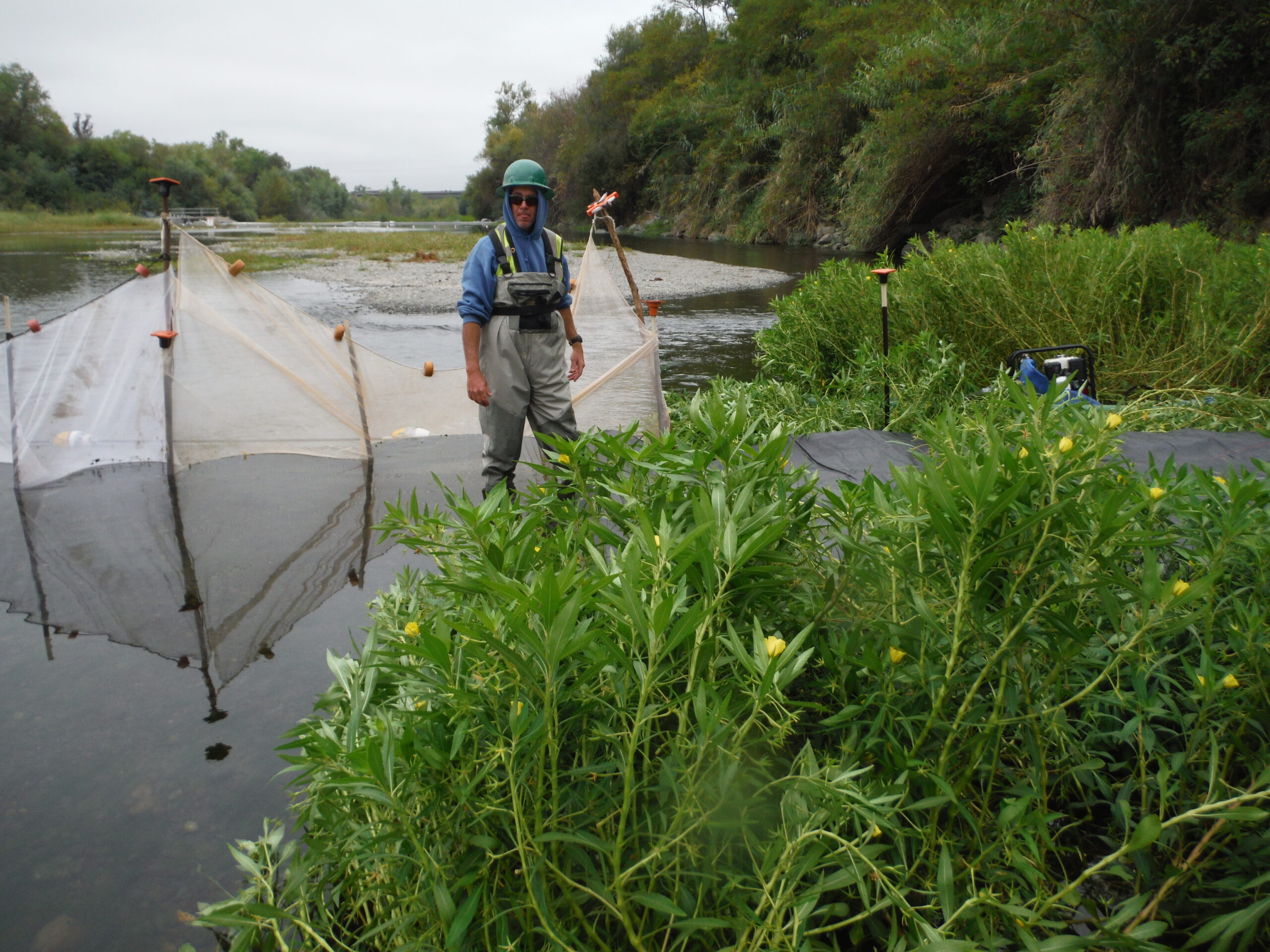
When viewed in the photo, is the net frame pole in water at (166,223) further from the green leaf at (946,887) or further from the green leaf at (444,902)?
the green leaf at (946,887)

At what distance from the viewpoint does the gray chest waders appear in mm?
4418

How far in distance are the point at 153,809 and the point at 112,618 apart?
1.70 meters

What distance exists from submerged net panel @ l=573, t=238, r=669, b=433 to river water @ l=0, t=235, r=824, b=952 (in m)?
1.14

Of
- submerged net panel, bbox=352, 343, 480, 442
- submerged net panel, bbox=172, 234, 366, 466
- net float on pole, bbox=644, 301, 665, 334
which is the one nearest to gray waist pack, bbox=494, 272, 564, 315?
net float on pole, bbox=644, 301, 665, 334

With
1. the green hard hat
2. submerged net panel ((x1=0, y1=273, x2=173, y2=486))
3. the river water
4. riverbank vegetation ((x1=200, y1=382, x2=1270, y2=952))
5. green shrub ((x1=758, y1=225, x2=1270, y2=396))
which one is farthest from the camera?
green shrub ((x1=758, y1=225, x2=1270, y2=396))

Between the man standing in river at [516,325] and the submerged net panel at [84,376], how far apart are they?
103 inches

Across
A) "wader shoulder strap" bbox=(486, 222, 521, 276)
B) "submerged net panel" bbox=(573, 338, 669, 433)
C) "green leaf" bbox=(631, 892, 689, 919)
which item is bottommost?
"green leaf" bbox=(631, 892, 689, 919)

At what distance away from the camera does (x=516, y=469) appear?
5.75 m

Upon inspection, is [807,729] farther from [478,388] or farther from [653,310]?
[653,310]

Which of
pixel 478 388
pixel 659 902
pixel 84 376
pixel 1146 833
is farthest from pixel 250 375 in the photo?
pixel 1146 833

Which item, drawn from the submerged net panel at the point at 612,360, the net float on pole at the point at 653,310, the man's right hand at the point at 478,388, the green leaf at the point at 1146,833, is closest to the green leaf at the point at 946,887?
the green leaf at the point at 1146,833

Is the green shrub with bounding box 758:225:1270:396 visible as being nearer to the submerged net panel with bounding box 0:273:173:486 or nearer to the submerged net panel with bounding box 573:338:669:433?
the submerged net panel with bounding box 573:338:669:433

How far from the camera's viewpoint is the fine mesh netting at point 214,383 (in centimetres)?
543

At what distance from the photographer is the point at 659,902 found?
1291 mm
